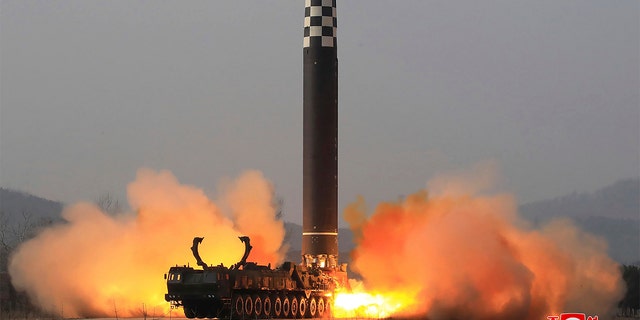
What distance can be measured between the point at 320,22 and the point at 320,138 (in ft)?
18.2

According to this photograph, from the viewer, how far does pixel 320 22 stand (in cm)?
6369

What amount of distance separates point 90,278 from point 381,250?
1372 cm

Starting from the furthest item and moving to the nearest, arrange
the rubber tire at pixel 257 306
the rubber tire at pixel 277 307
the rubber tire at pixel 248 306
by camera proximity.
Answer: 1. the rubber tire at pixel 277 307
2. the rubber tire at pixel 257 306
3. the rubber tire at pixel 248 306

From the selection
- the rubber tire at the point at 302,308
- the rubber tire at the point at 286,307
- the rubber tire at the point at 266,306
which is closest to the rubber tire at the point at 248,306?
the rubber tire at the point at 266,306

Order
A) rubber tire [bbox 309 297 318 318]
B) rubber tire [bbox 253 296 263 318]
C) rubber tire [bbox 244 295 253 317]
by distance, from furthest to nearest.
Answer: rubber tire [bbox 309 297 318 318]
rubber tire [bbox 253 296 263 318]
rubber tire [bbox 244 295 253 317]

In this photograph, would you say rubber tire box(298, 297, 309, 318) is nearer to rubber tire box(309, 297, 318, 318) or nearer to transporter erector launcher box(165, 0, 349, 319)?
transporter erector launcher box(165, 0, 349, 319)

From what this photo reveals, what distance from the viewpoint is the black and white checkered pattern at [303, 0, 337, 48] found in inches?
2500

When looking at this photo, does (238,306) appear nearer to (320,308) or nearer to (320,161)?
(320,308)

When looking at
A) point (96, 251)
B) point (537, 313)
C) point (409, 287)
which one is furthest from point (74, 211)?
point (537, 313)

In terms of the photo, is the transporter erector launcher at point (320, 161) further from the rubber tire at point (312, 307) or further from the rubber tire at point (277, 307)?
the rubber tire at point (277, 307)

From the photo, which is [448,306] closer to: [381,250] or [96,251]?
[381,250]

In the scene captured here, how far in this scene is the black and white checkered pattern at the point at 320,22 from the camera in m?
63.5

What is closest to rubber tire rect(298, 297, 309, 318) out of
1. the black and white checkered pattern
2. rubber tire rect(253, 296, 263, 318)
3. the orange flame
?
the orange flame

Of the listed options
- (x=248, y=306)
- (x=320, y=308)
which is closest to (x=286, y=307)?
(x=248, y=306)
